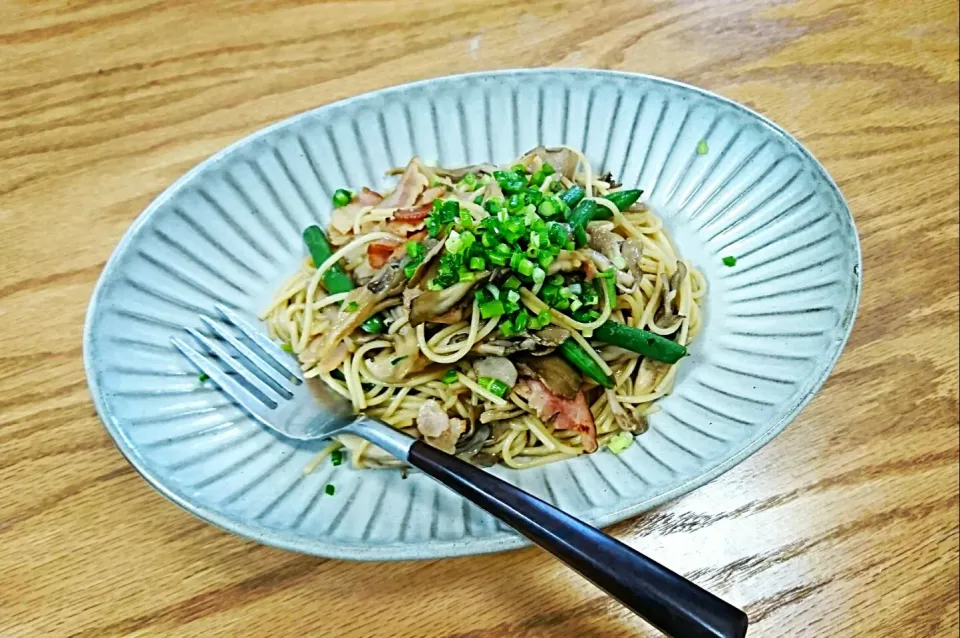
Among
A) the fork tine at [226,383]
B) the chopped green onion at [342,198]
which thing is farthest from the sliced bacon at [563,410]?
the chopped green onion at [342,198]

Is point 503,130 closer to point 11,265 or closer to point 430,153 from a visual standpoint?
point 430,153

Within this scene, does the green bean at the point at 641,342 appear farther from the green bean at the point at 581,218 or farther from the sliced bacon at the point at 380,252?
the sliced bacon at the point at 380,252

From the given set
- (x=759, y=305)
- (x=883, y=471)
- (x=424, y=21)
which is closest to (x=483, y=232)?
(x=759, y=305)

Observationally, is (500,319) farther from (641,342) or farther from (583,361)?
(641,342)

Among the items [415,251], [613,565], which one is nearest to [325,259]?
[415,251]

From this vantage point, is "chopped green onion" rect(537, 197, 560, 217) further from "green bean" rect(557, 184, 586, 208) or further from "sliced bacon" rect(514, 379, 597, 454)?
"sliced bacon" rect(514, 379, 597, 454)
